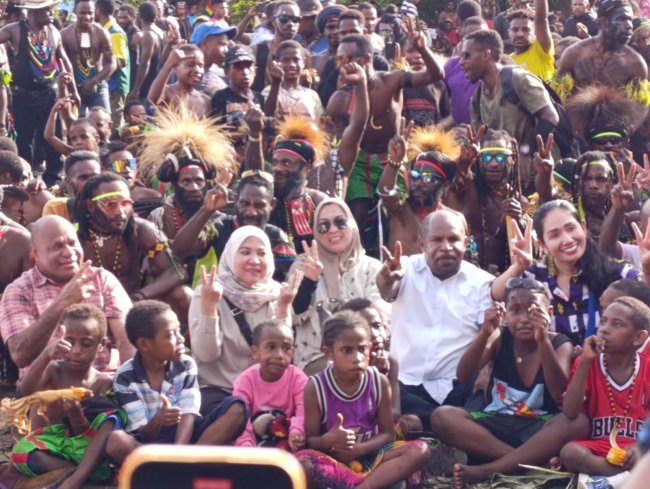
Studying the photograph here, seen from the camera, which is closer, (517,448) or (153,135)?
(517,448)

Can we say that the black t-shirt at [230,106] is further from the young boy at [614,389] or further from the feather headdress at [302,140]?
the young boy at [614,389]

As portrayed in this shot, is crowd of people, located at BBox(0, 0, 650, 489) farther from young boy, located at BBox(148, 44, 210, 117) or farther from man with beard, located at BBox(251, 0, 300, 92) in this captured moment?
man with beard, located at BBox(251, 0, 300, 92)

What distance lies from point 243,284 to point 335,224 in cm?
68

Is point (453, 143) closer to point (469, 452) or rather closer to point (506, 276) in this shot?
point (506, 276)

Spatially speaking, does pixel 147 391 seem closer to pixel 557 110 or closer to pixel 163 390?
pixel 163 390

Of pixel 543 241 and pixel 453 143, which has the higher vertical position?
pixel 453 143

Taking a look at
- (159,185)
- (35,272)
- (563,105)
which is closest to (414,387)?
(35,272)

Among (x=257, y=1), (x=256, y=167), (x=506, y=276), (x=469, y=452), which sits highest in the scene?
(x=257, y=1)

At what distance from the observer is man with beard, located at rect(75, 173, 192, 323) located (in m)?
7.35

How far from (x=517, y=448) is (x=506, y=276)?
912 mm

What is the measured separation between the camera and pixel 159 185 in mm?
8586

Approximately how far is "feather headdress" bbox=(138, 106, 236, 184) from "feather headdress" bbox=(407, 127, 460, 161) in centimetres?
119

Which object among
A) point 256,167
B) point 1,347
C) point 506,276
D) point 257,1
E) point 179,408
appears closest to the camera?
point 179,408

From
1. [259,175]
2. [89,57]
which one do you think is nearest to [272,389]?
[259,175]
